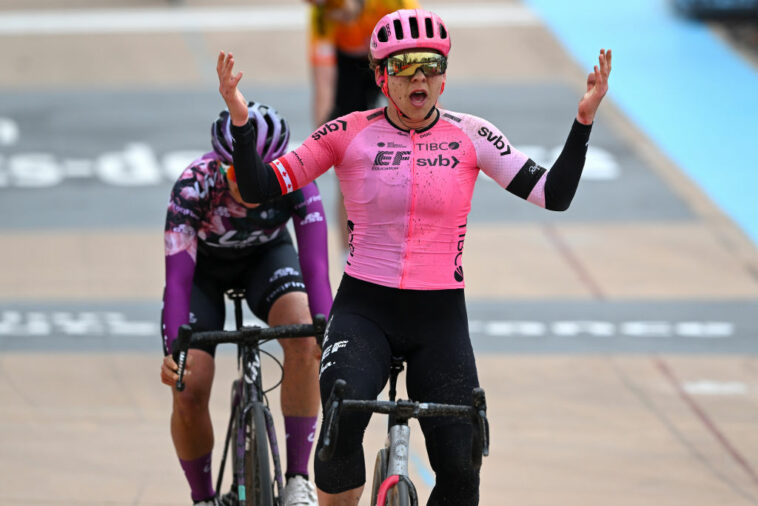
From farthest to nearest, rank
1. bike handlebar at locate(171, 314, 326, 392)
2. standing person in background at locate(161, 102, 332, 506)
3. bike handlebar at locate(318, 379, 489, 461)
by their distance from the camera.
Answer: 1. standing person in background at locate(161, 102, 332, 506)
2. bike handlebar at locate(171, 314, 326, 392)
3. bike handlebar at locate(318, 379, 489, 461)

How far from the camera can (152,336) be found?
792 centimetres

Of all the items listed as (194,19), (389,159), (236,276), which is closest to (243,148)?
(389,159)

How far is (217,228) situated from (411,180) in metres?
1.13

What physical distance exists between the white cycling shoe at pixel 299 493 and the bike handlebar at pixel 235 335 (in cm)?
80

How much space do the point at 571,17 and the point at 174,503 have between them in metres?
11.9

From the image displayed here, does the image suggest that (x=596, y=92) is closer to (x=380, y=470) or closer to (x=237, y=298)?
(x=380, y=470)

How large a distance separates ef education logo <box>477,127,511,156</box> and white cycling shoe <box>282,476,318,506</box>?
1.79m

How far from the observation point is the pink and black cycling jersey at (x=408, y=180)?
4172 millimetres

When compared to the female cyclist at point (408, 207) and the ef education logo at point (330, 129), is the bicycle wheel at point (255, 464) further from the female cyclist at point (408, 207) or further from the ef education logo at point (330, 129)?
the ef education logo at point (330, 129)

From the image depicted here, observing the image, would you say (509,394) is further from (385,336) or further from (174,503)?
(385,336)

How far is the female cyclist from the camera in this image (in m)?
4.11

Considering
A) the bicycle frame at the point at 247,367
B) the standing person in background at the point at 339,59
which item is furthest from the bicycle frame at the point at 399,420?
the standing person in background at the point at 339,59

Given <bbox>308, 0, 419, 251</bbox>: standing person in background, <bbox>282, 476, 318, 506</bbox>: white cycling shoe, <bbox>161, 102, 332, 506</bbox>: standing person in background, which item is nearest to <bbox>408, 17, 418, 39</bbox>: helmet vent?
<bbox>161, 102, 332, 506</bbox>: standing person in background

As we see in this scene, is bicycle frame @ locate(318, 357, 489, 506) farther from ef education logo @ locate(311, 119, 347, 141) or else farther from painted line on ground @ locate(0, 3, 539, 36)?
painted line on ground @ locate(0, 3, 539, 36)
